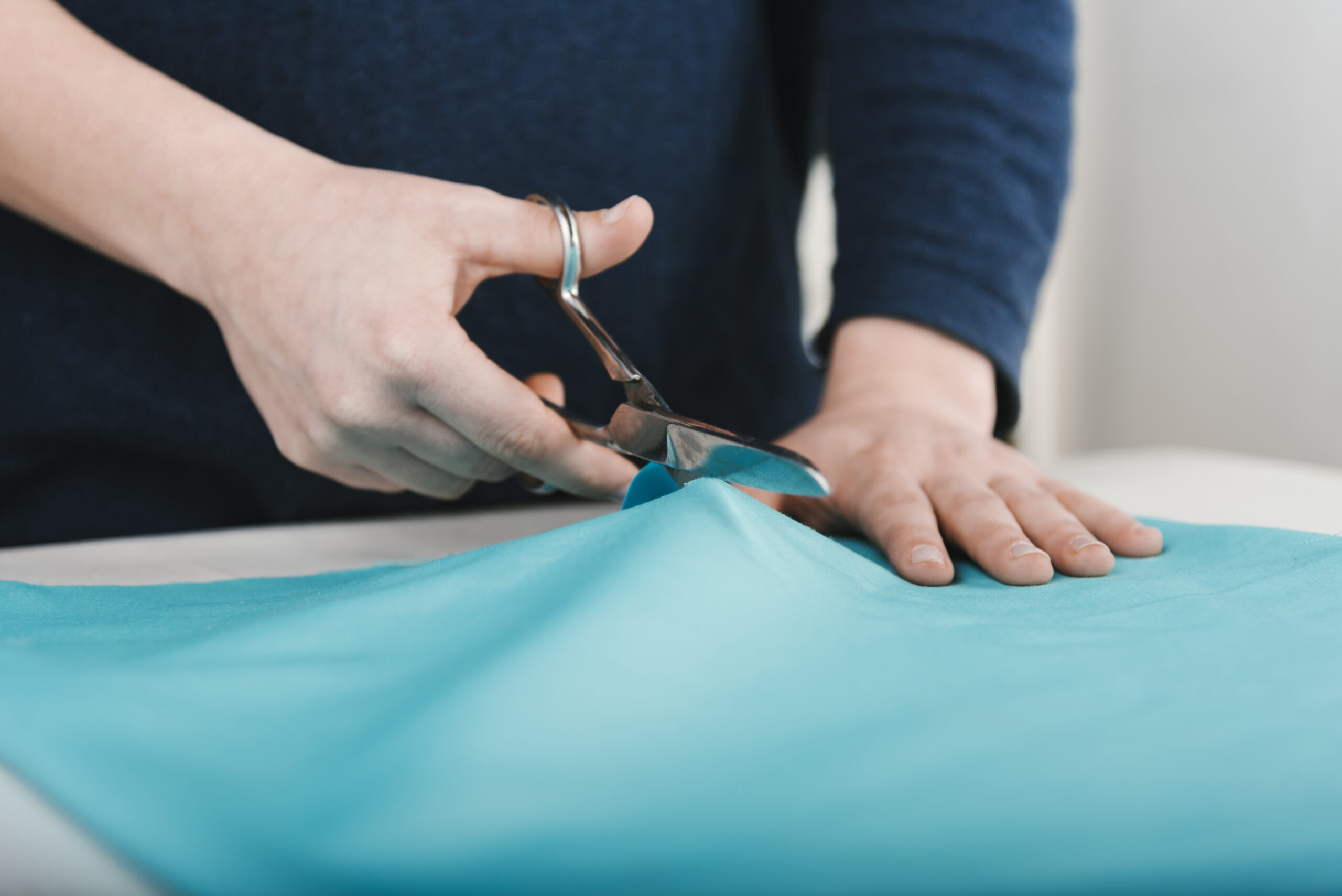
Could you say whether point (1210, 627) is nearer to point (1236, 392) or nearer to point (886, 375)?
point (886, 375)

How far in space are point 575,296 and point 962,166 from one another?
39 cm

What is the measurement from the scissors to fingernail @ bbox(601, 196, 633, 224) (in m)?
0.02

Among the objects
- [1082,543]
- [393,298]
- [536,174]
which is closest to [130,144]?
[393,298]

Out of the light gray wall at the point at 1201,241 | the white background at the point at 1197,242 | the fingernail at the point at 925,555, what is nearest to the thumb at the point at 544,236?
the fingernail at the point at 925,555

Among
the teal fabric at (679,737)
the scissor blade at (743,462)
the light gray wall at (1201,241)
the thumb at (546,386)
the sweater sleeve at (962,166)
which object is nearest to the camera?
the teal fabric at (679,737)

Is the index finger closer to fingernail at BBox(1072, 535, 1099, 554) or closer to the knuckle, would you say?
the knuckle

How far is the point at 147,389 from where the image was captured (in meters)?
0.71

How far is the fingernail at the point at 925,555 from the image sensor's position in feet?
1.60

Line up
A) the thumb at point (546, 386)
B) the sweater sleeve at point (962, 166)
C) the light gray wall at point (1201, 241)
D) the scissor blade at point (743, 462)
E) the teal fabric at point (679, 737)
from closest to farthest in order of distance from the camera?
the teal fabric at point (679, 737) → the scissor blade at point (743, 462) → the thumb at point (546, 386) → the sweater sleeve at point (962, 166) → the light gray wall at point (1201, 241)

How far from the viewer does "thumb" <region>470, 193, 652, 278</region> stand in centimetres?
50

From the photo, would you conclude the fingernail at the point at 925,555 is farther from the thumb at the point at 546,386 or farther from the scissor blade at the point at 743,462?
the thumb at the point at 546,386

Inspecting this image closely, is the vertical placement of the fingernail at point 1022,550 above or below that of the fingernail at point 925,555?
above

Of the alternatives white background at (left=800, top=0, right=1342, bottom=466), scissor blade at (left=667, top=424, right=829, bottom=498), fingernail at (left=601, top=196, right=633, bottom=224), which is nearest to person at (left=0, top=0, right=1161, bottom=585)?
fingernail at (left=601, top=196, right=633, bottom=224)

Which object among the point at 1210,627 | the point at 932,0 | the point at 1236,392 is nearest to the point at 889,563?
the point at 1210,627
